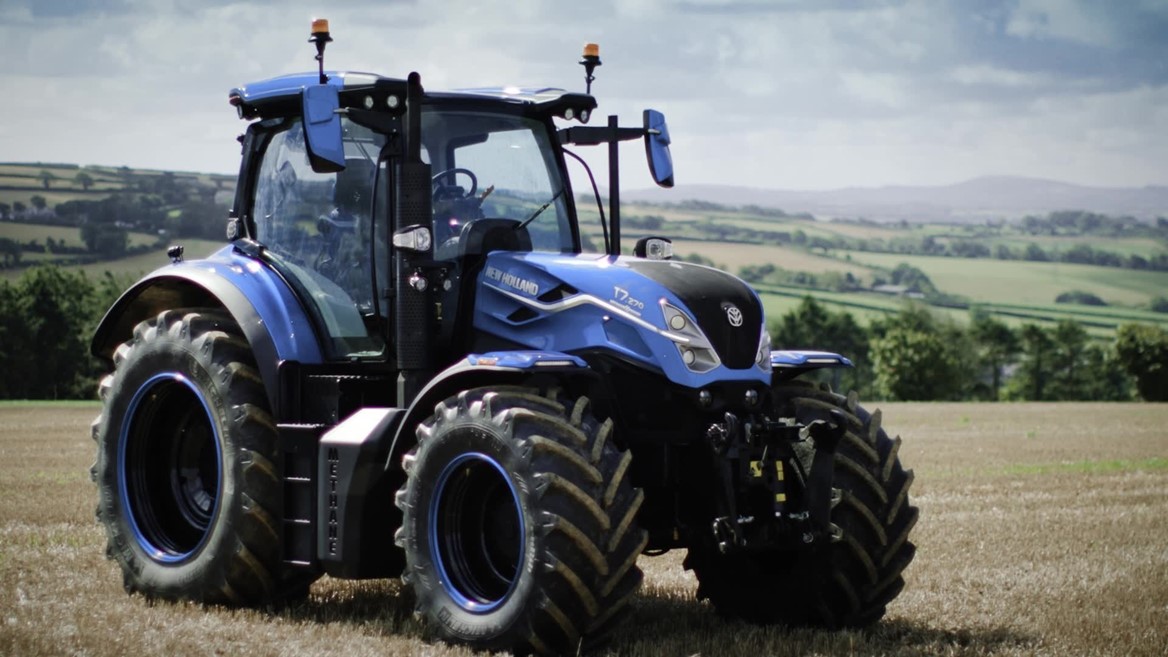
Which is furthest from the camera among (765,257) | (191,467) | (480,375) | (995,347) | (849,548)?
(765,257)

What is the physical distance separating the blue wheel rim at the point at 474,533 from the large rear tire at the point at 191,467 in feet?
4.64

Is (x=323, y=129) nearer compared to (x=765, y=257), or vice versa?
(x=323, y=129)

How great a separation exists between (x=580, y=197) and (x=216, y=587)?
3.28 meters

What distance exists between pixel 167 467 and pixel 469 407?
3.16m

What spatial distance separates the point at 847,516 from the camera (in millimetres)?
8055

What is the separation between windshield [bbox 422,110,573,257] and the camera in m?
8.65

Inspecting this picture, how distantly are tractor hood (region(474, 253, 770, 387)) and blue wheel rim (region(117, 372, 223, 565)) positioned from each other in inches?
93.2

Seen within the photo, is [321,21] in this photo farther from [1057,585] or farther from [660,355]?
[1057,585]

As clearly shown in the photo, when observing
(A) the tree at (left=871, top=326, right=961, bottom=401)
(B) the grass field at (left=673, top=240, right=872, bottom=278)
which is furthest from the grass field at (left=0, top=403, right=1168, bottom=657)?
(B) the grass field at (left=673, top=240, right=872, bottom=278)

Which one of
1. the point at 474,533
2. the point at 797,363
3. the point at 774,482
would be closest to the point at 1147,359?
the point at 797,363

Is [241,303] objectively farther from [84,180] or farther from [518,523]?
[84,180]

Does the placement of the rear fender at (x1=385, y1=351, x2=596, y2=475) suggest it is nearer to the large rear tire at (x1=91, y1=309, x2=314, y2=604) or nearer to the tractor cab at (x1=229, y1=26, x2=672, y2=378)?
the tractor cab at (x1=229, y1=26, x2=672, y2=378)

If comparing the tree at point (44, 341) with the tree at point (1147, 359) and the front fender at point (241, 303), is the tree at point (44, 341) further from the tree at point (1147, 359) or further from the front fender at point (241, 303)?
the front fender at point (241, 303)

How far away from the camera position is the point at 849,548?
8.09 metres
